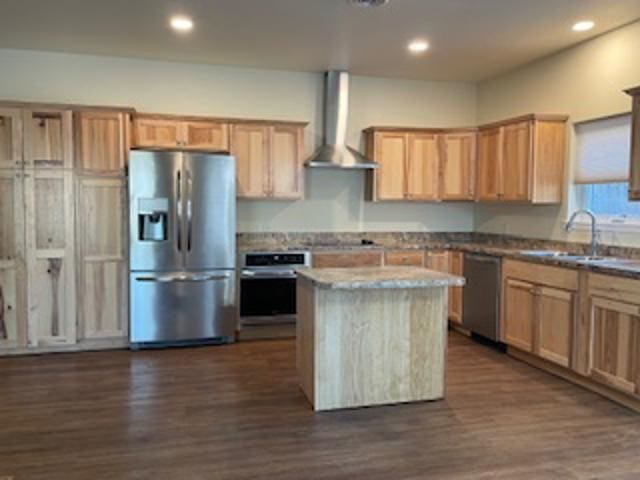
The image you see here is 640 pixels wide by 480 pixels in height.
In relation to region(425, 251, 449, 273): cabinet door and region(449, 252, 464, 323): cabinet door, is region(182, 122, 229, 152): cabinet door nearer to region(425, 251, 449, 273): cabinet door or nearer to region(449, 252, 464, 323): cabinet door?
region(425, 251, 449, 273): cabinet door

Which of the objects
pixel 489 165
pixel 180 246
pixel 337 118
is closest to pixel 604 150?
pixel 489 165

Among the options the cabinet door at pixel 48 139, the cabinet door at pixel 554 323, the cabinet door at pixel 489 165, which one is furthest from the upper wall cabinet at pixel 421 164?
the cabinet door at pixel 48 139

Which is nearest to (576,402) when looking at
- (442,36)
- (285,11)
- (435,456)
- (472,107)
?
(435,456)

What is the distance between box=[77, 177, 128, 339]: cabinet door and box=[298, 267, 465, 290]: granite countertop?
218 centimetres

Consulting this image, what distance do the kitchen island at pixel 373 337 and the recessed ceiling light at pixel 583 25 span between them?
7.98 ft

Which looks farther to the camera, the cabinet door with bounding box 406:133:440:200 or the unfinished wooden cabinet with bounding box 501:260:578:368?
the cabinet door with bounding box 406:133:440:200

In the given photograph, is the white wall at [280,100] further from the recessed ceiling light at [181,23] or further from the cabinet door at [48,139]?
the recessed ceiling light at [181,23]

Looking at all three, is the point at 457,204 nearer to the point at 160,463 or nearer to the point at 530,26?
the point at 530,26

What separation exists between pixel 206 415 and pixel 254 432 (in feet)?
1.39

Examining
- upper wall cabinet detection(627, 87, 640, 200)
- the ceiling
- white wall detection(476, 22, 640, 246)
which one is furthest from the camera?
white wall detection(476, 22, 640, 246)

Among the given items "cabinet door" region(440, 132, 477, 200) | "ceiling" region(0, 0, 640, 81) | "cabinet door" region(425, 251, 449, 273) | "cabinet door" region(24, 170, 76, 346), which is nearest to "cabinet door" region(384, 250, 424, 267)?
"cabinet door" region(425, 251, 449, 273)

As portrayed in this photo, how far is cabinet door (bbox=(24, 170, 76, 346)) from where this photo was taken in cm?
475

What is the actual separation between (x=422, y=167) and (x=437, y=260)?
110 cm

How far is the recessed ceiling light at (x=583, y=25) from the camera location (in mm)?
4238
